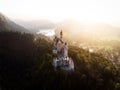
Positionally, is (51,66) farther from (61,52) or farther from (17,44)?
(17,44)

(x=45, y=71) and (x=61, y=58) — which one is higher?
(x=61, y=58)

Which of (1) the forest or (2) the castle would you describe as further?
(2) the castle

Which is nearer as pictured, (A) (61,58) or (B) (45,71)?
(B) (45,71)

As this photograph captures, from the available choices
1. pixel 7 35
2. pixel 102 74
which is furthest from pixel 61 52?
pixel 7 35

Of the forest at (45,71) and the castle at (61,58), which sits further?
the castle at (61,58)
